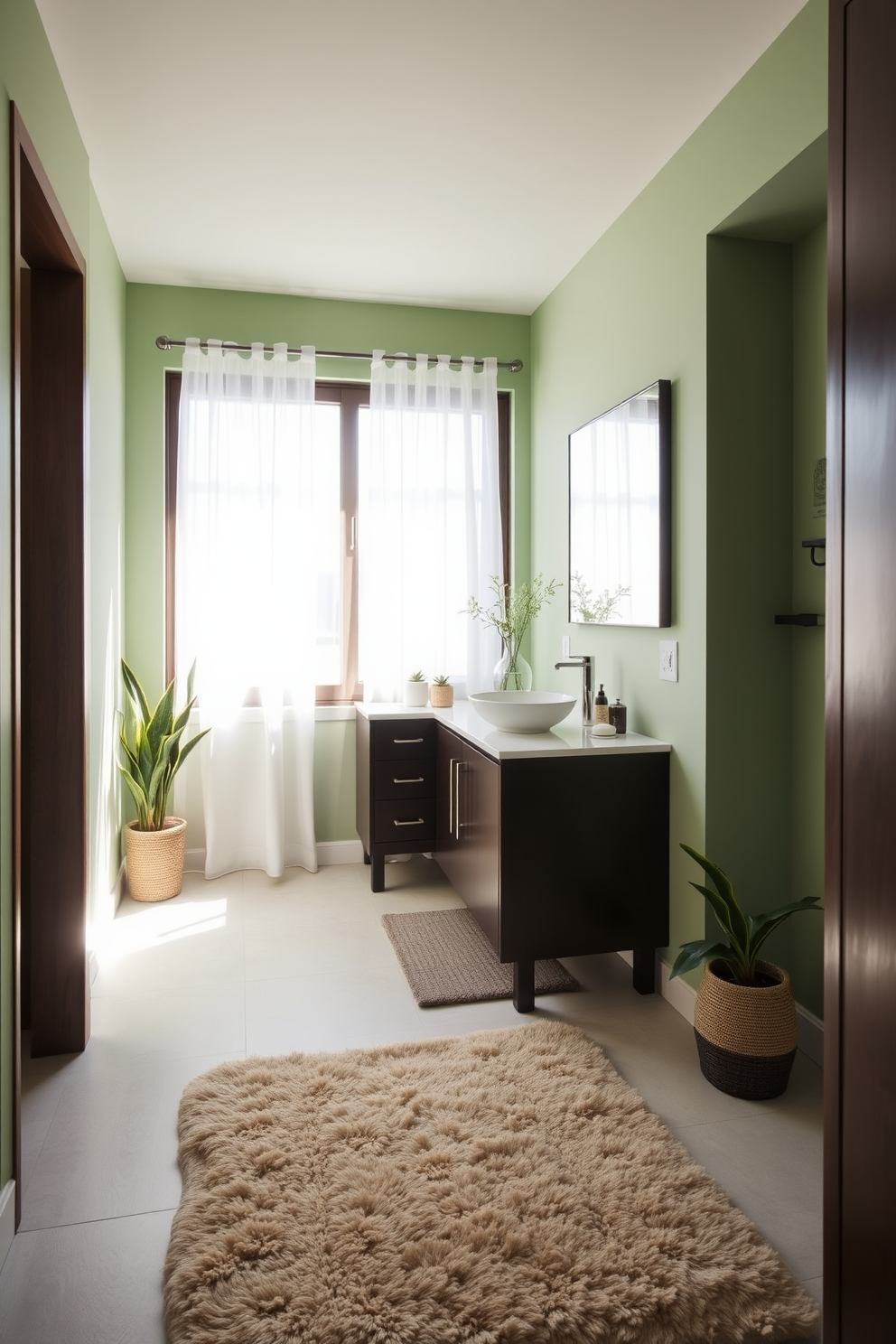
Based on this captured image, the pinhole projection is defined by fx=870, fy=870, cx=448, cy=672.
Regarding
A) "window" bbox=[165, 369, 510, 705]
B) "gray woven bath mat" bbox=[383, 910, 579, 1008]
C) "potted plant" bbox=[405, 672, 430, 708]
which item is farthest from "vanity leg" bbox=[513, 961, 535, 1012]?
"window" bbox=[165, 369, 510, 705]

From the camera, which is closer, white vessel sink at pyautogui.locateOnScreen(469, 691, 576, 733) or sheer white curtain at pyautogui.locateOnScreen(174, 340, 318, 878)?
white vessel sink at pyautogui.locateOnScreen(469, 691, 576, 733)

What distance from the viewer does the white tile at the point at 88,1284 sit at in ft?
4.86

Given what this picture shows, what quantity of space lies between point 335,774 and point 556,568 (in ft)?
4.72

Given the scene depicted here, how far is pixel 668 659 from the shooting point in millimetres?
2768

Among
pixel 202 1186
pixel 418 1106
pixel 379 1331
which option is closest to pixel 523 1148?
pixel 418 1106

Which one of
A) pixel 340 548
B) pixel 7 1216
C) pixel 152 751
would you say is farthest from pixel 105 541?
pixel 7 1216

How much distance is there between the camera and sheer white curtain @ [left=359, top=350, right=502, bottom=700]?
4.05 meters

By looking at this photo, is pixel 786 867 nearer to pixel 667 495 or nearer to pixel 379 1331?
pixel 667 495

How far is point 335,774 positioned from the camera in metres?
4.20

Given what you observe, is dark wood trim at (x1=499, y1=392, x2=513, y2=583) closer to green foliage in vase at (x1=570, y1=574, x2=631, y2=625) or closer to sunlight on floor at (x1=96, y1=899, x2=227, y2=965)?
green foliage in vase at (x1=570, y1=574, x2=631, y2=625)

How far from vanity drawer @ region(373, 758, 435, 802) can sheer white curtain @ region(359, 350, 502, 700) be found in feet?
1.61

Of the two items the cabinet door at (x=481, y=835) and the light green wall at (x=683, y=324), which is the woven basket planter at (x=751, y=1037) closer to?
the light green wall at (x=683, y=324)

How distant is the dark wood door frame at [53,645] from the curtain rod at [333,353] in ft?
4.82

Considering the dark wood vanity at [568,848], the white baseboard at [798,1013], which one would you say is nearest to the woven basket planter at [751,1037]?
the white baseboard at [798,1013]
